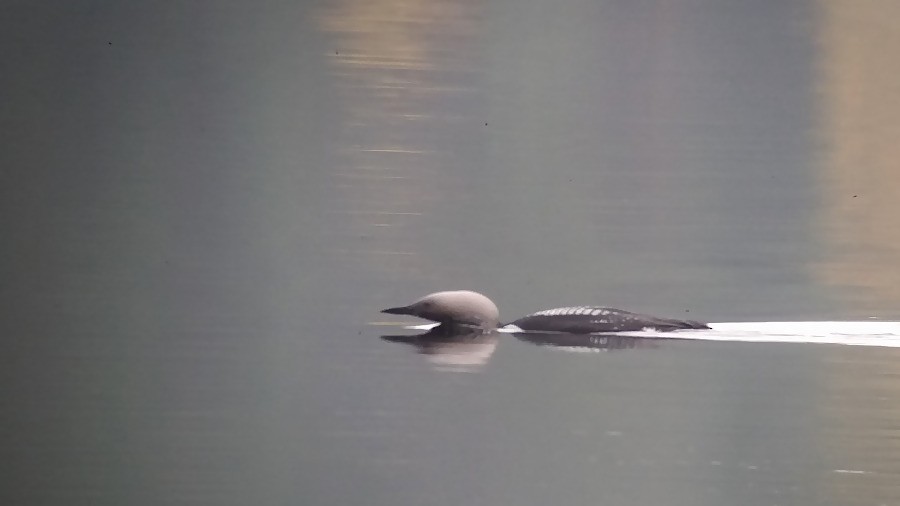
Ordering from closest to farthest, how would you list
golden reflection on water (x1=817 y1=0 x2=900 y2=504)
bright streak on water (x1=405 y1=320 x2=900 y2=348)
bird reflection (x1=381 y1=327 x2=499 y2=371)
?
bird reflection (x1=381 y1=327 x2=499 y2=371), bright streak on water (x1=405 y1=320 x2=900 y2=348), golden reflection on water (x1=817 y1=0 x2=900 y2=504)

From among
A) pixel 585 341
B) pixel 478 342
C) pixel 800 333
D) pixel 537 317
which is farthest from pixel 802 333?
pixel 478 342

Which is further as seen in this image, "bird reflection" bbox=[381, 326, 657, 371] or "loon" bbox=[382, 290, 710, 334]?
"loon" bbox=[382, 290, 710, 334]

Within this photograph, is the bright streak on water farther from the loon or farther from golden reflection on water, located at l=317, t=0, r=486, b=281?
golden reflection on water, located at l=317, t=0, r=486, b=281

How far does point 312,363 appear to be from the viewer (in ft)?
6.53

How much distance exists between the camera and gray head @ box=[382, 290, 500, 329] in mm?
2123

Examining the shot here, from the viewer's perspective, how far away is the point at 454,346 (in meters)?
2.05

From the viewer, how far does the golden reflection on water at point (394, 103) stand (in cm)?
224

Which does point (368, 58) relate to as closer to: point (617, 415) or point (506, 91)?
point (506, 91)

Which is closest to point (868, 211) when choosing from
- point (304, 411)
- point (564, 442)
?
point (564, 442)

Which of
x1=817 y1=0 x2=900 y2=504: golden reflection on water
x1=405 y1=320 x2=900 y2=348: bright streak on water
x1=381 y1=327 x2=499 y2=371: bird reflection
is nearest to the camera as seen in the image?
x1=381 y1=327 x2=499 y2=371: bird reflection

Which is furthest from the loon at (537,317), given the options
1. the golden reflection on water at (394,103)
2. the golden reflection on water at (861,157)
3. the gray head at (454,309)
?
the golden reflection on water at (861,157)

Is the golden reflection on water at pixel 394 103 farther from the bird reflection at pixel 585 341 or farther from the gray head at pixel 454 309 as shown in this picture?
the bird reflection at pixel 585 341

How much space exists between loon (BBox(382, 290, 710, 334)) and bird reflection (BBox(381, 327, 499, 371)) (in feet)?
0.08

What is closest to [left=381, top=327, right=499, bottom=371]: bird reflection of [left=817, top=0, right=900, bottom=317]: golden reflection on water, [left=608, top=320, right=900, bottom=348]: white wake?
[left=608, top=320, right=900, bottom=348]: white wake
